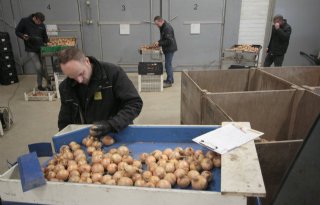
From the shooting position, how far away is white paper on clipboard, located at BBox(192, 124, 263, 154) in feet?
4.35

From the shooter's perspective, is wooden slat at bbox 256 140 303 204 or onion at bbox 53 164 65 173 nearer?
onion at bbox 53 164 65 173

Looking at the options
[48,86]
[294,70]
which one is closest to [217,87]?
[294,70]

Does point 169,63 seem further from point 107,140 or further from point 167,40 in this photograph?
point 107,140

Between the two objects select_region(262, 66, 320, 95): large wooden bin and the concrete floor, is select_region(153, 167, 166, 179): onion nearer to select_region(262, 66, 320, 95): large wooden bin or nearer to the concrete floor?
the concrete floor

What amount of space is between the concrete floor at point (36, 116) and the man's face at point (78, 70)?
186cm

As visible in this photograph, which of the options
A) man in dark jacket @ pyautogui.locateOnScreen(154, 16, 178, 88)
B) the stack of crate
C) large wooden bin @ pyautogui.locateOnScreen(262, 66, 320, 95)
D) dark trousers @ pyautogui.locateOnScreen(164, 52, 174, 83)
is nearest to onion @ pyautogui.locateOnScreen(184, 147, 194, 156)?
large wooden bin @ pyautogui.locateOnScreen(262, 66, 320, 95)

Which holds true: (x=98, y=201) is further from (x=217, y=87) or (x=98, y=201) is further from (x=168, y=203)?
(x=217, y=87)

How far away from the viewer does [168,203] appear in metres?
1.11

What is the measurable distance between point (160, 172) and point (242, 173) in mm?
421

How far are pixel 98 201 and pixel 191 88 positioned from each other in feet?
6.43

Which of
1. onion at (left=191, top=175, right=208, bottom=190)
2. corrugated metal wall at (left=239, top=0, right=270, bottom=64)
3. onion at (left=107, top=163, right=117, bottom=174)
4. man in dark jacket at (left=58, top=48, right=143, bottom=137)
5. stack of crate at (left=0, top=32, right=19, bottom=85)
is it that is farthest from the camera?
corrugated metal wall at (left=239, top=0, right=270, bottom=64)

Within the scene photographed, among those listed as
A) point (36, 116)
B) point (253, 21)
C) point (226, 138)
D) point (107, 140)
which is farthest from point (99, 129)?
point (253, 21)

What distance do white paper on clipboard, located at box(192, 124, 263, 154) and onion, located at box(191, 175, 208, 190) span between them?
0.16 meters

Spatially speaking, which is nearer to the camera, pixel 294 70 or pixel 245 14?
A: pixel 294 70
